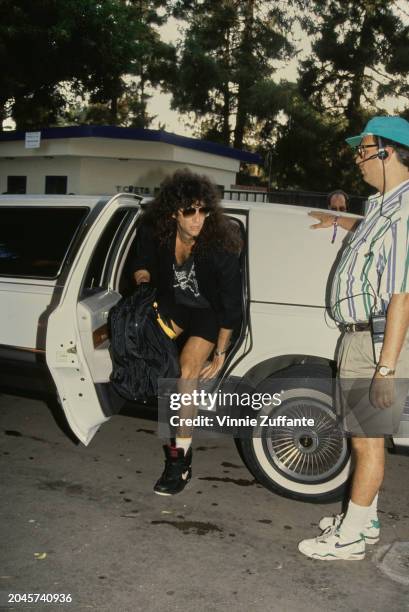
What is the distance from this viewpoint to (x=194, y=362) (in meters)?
3.55

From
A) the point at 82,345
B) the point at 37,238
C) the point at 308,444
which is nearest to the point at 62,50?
the point at 37,238

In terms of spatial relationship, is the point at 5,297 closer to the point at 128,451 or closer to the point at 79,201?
the point at 79,201

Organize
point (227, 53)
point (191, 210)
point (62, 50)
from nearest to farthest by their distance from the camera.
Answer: point (191, 210) → point (62, 50) → point (227, 53)

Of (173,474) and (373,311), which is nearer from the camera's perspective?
(373,311)

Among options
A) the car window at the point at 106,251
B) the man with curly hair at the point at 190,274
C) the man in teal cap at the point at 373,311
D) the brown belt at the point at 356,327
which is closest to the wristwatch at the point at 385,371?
the man in teal cap at the point at 373,311

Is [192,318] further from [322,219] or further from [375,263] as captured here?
[375,263]

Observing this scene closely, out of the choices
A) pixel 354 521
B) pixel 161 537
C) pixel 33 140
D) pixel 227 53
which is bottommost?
pixel 161 537

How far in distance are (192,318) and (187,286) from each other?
22cm

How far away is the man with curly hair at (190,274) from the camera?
11.1ft

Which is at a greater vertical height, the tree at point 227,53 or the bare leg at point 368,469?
the tree at point 227,53

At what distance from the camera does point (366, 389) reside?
283cm

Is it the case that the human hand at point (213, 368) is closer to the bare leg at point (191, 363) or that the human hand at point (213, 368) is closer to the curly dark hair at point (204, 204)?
the bare leg at point (191, 363)

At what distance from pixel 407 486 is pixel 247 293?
5.37 feet

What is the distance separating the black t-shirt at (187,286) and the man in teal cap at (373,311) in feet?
2.85
